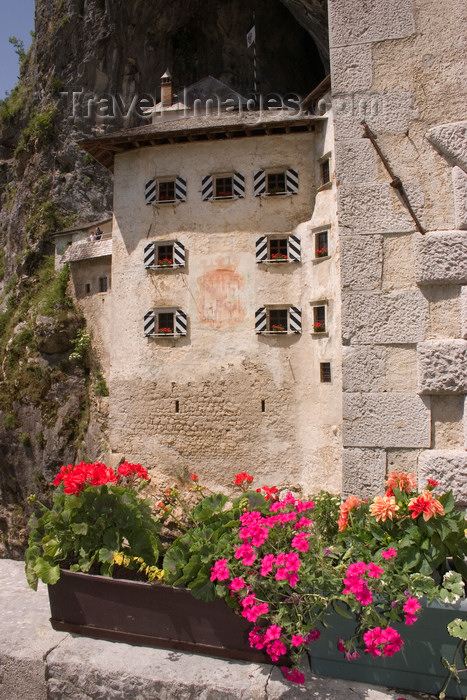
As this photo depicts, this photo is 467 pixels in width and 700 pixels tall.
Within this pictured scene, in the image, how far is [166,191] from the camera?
18.0m

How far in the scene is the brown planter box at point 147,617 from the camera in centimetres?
256

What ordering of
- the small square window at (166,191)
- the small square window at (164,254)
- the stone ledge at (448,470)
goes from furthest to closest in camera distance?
1. the small square window at (166,191)
2. the small square window at (164,254)
3. the stone ledge at (448,470)

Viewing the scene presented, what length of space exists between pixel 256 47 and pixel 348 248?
96.9 feet

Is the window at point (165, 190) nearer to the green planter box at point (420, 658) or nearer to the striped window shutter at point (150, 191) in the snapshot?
the striped window shutter at point (150, 191)

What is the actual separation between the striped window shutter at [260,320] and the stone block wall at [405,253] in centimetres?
1384

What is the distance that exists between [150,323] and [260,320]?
3562mm

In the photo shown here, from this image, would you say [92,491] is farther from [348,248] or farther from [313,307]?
[313,307]

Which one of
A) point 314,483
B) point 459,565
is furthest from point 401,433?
point 314,483

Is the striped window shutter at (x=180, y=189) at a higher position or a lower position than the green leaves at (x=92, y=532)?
higher

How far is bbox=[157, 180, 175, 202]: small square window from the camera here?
1797cm

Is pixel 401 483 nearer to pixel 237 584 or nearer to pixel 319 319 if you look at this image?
pixel 237 584

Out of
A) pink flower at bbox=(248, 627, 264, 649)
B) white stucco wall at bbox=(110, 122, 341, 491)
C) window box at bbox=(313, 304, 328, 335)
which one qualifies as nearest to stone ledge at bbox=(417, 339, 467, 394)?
pink flower at bbox=(248, 627, 264, 649)

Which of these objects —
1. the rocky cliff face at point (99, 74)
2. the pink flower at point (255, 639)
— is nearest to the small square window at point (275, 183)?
the rocky cliff face at point (99, 74)

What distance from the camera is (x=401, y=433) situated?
286 cm
